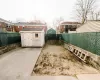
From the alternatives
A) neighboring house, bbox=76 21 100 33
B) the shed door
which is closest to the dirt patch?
neighboring house, bbox=76 21 100 33

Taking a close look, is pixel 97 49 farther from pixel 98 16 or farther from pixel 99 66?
pixel 98 16

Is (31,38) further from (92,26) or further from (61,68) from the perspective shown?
(61,68)

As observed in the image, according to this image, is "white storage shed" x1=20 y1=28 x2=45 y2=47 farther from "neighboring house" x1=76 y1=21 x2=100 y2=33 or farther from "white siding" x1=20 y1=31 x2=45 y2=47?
"neighboring house" x1=76 y1=21 x2=100 y2=33

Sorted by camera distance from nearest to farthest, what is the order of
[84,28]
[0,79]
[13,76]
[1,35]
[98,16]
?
[0,79] → [13,76] → [1,35] → [84,28] → [98,16]

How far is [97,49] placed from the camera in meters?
5.80

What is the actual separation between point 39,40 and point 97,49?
9.87m

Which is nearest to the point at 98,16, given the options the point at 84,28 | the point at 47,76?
the point at 84,28

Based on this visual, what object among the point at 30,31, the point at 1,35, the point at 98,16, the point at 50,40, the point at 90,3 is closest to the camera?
the point at 1,35

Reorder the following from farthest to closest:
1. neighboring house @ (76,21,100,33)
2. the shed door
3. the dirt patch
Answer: the shed door
neighboring house @ (76,21,100,33)
the dirt patch

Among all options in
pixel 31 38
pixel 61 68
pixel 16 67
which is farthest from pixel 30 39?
pixel 61 68

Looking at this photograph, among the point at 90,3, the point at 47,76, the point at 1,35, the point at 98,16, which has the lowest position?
the point at 47,76

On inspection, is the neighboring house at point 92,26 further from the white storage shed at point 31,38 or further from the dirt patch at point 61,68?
the white storage shed at point 31,38

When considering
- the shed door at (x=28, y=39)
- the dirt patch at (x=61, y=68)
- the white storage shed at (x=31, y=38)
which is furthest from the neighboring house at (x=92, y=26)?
the shed door at (x=28, y=39)

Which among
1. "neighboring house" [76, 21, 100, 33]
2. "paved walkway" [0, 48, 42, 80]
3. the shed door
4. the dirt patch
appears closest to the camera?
"paved walkway" [0, 48, 42, 80]
